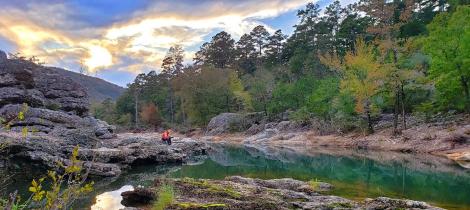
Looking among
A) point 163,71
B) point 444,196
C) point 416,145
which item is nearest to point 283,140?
point 416,145

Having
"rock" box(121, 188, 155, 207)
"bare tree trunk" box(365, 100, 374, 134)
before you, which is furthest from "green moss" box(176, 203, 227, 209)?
"bare tree trunk" box(365, 100, 374, 134)

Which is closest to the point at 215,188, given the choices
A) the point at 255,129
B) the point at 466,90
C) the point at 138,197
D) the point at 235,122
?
the point at 138,197

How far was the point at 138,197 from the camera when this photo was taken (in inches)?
591

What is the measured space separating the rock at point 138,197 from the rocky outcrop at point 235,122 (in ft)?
204

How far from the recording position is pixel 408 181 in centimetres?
2242

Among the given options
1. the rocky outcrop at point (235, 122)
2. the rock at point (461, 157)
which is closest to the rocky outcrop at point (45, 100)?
the rock at point (461, 157)

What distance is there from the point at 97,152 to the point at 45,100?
12.9 meters

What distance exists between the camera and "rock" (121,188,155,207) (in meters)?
14.4

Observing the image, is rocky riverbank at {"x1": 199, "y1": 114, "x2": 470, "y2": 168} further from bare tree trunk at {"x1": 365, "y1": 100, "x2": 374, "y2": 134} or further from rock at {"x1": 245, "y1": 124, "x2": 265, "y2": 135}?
bare tree trunk at {"x1": 365, "y1": 100, "x2": 374, "y2": 134}

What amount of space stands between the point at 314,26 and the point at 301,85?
33.0m

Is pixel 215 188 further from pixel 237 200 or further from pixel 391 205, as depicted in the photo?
pixel 391 205

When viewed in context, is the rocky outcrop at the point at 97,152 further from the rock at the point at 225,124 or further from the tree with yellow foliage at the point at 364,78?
the rock at the point at 225,124

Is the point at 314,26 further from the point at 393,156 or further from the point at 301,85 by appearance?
the point at 393,156

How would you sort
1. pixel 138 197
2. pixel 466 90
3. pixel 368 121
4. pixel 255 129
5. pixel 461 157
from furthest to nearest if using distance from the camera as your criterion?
pixel 255 129
pixel 368 121
pixel 466 90
pixel 461 157
pixel 138 197
